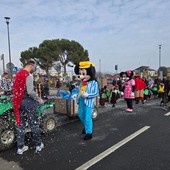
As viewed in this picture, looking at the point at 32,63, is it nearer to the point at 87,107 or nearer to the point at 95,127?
the point at 87,107

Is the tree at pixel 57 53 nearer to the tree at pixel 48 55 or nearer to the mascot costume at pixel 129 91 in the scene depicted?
the tree at pixel 48 55

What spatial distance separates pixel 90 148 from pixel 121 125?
2084 millimetres

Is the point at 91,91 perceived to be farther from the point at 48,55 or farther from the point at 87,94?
the point at 48,55

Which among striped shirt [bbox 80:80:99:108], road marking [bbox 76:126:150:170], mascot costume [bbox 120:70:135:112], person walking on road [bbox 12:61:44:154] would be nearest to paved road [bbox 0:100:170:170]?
road marking [bbox 76:126:150:170]

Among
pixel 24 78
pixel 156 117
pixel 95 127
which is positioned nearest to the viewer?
pixel 24 78

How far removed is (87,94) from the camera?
4.87 metres

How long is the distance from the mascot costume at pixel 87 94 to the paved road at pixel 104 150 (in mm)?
354

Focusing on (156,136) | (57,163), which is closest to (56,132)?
(57,163)

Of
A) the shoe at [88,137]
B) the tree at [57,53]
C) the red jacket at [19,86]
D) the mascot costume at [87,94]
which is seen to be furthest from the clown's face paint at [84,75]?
the tree at [57,53]

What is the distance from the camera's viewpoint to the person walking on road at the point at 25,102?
389 cm

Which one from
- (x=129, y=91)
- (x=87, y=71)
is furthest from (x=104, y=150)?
(x=129, y=91)

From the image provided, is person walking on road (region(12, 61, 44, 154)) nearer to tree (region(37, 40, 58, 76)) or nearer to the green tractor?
the green tractor

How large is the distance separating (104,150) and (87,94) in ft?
4.33

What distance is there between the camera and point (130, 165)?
11.5 ft
